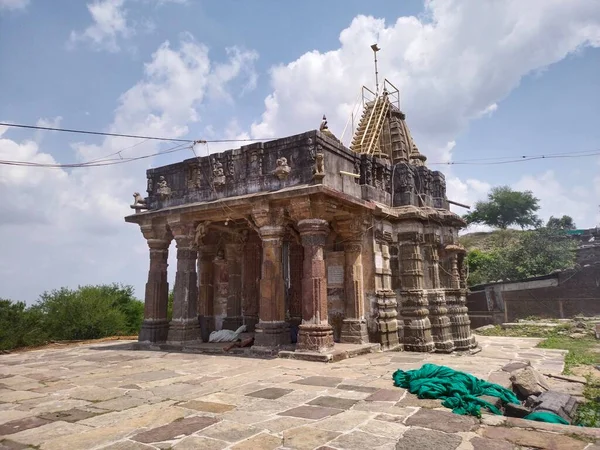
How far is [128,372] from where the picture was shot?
7.95m

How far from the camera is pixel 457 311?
12406mm

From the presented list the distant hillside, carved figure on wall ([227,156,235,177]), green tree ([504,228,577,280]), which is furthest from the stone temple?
the distant hillside

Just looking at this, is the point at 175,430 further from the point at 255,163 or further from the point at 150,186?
the point at 150,186

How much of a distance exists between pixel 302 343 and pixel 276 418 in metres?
4.44

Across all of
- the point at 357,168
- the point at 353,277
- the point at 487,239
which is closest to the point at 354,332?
the point at 353,277

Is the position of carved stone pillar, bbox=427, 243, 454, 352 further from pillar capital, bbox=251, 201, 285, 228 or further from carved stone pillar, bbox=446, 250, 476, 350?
pillar capital, bbox=251, 201, 285, 228

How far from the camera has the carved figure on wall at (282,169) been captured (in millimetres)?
10023

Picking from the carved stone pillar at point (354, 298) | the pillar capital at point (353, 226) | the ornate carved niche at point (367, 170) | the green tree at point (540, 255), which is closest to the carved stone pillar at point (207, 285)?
the pillar capital at point (353, 226)

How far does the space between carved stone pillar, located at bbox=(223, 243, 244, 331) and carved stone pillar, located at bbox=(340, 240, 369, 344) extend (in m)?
3.99

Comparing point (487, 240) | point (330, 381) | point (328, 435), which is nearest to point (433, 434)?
point (328, 435)

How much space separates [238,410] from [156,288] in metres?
7.93

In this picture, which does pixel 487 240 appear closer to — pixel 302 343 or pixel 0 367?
pixel 302 343

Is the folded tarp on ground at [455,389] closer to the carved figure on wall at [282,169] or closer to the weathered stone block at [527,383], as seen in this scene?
the weathered stone block at [527,383]

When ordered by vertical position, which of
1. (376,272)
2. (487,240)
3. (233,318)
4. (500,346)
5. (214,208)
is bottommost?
(500,346)
